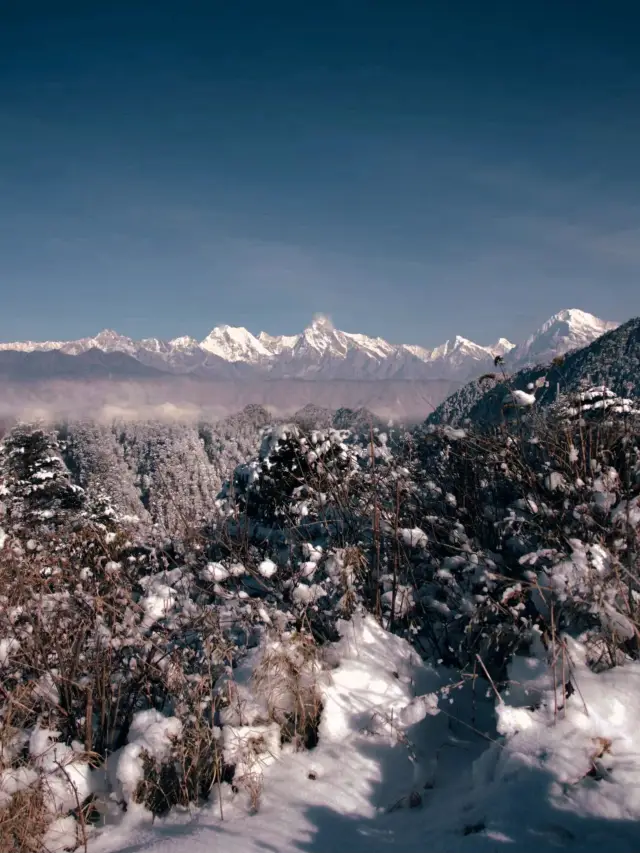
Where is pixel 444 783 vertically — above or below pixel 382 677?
below

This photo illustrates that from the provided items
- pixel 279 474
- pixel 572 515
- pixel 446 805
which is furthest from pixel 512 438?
pixel 279 474

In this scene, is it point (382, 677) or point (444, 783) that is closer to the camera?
point (444, 783)

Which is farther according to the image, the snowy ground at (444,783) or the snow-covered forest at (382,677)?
the snow-covered forest at (382,677)

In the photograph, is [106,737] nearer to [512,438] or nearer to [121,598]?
[121,598]

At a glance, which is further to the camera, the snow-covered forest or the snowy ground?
the snow-covered forest
